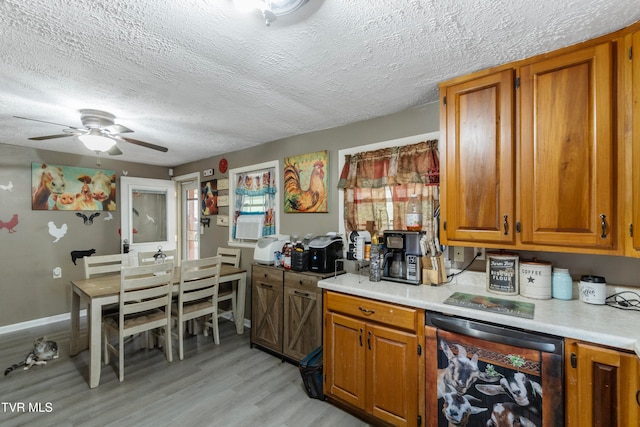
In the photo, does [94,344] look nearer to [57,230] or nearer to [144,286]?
[144,286]

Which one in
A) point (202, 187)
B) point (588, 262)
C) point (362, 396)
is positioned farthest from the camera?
point (202, 187)

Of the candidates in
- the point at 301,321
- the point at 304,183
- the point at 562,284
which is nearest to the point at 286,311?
the point at 301,321

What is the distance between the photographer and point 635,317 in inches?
56.0

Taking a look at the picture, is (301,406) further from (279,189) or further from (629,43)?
(629,43)

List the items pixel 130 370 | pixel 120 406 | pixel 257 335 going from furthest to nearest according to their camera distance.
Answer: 1. pixel 257 335
2. pixel 130 370
3. pixel 120 406

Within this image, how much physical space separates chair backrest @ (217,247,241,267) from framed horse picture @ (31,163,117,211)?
6.48 ft

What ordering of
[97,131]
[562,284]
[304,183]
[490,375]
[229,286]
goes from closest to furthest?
[490,375]
[562,284]
[97,131]
[304,183]
[229,286]

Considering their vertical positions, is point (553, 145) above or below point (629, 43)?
below

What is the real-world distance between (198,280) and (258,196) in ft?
4.16

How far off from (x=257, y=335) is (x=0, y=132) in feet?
11.2

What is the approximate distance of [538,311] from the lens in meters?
1.53

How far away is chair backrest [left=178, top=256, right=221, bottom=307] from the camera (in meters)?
2.87

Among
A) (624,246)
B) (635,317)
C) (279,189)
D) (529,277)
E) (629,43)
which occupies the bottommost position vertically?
(635,317)

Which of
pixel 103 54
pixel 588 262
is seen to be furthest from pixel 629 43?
pixel 103 54
